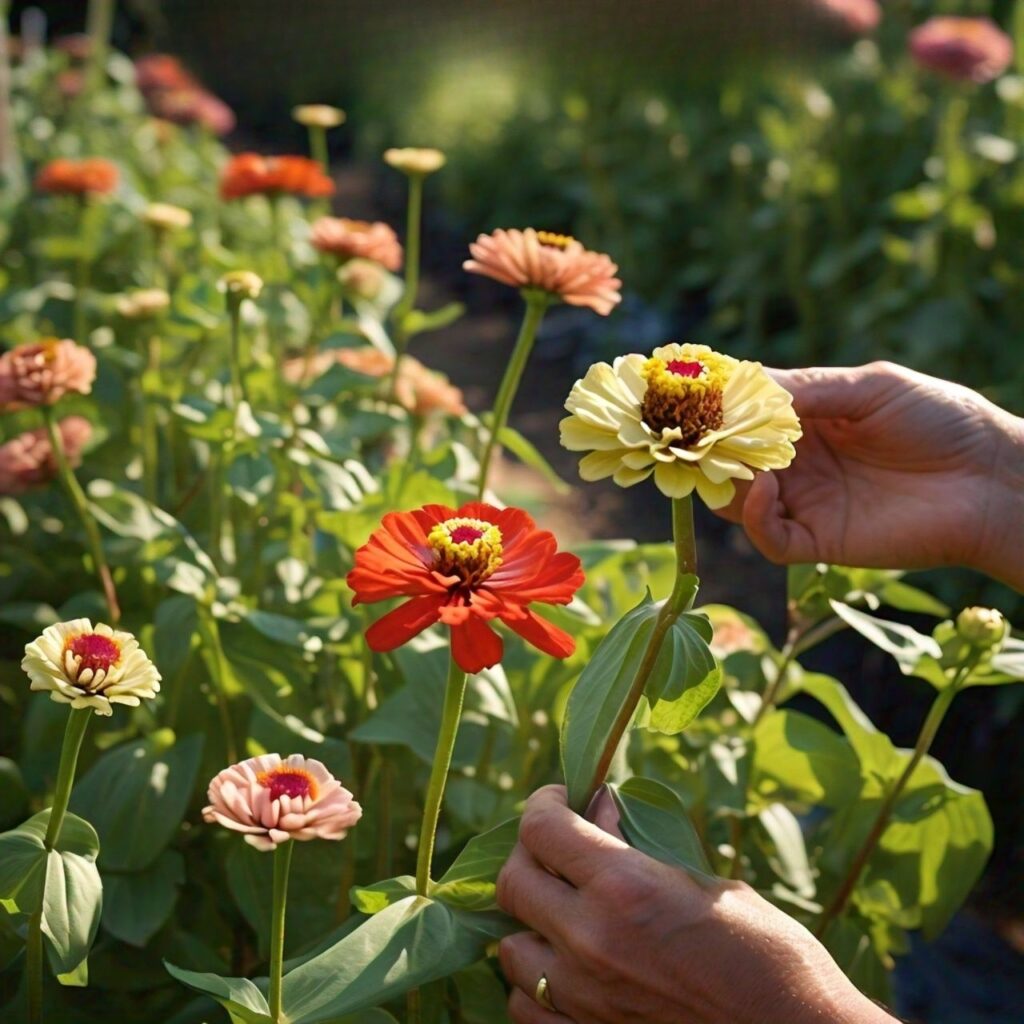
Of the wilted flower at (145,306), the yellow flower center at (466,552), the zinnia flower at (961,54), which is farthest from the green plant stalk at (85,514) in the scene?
the zinnia flower at (961,54)

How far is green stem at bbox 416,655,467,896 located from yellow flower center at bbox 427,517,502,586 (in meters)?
0.06

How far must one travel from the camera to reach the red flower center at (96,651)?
803 mm

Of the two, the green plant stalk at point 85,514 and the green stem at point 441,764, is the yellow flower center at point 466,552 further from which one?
the green plant stalk at point 85,514

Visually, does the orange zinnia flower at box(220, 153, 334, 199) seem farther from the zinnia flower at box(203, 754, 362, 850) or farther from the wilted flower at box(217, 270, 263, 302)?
the zinnia flower at box(203, 754, 362, 850)

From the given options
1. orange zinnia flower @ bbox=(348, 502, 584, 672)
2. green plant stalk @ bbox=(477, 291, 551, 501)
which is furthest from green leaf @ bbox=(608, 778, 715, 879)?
green plant stalk @ bbox=(477, 291, 551, 501)

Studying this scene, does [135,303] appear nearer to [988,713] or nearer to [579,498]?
[988,713]

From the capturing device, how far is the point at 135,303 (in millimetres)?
1521

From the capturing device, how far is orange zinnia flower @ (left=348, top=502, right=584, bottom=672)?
30.3 inches

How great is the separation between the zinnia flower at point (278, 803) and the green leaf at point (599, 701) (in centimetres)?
14

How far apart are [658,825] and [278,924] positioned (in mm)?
232

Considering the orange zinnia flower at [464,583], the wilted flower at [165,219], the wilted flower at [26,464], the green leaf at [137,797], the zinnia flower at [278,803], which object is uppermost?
the orange zinnia flower at [464,583]

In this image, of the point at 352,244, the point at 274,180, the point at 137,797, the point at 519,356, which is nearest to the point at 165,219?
the point at 274,180

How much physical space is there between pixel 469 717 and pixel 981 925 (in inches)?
40.3

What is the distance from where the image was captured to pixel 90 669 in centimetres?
79
